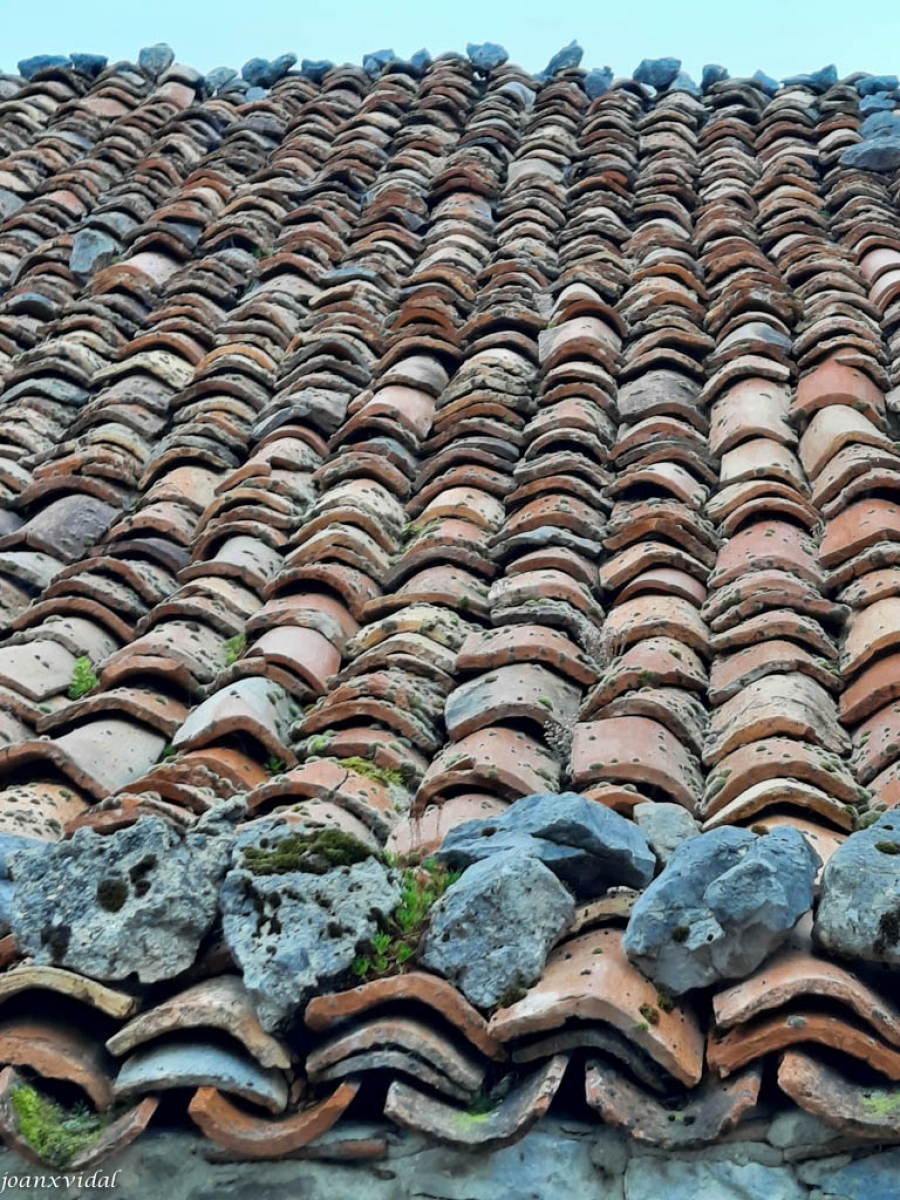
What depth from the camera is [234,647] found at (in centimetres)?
359

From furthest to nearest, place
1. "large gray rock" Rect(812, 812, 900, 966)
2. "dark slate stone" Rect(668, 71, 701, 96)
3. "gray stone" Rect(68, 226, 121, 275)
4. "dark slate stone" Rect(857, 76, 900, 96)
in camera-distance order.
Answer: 1. "dark slate stone" Rect(668, 71, 701, 96)
2. "dark slate stone" Rect(857, 76, 900, 96)
3. "gray stone" Rect(68, 226, 121, 275)
4. "large gray rock" Rect(812, 812, 900, 966)

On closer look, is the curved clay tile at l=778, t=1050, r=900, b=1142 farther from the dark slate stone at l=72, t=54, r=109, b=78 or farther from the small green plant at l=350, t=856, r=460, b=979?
the dark slate stone at l=72, t=54, r=109, b=78

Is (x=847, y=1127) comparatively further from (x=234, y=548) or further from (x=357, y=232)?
(x=357, y=232)

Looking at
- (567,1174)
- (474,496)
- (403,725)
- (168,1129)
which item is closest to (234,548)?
(474,496)

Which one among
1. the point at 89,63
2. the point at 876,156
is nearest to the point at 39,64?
the point at 89,63

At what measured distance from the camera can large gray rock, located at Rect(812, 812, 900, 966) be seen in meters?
2.14

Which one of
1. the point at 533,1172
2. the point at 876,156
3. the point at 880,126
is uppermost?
the point at 880,126

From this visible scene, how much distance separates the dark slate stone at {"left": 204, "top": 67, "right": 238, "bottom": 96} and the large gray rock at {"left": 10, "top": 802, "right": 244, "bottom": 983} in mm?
6499

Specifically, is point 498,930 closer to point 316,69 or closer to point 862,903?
point 862,903

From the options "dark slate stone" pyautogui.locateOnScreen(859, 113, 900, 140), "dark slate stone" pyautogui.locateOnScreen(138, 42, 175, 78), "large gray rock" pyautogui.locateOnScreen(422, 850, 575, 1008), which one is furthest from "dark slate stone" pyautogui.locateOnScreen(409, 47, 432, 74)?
"large gray rock" pyautogui.locateOnScreen(422, 850, 575, 1008)

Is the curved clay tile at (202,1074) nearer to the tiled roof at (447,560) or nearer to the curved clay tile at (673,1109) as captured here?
the tiled roof at (447,560)

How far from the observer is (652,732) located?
2.99 metres

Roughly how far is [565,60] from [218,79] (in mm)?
2031

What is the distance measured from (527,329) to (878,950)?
3.30 m
